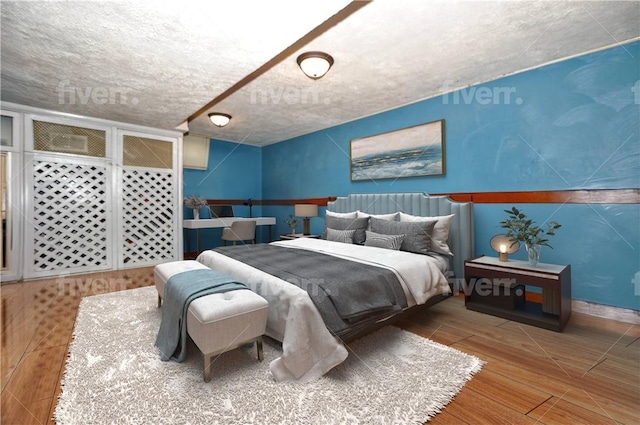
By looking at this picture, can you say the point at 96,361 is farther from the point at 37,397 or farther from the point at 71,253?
the point at 71,253

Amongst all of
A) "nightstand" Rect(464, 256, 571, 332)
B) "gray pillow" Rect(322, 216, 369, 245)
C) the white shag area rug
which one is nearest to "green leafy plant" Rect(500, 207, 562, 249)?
"nightstand" Rect(464, 256, 571, 332)

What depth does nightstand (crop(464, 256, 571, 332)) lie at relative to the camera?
235cm

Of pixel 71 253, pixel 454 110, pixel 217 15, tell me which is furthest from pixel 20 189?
pixel 454 110

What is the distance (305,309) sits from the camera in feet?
5.67

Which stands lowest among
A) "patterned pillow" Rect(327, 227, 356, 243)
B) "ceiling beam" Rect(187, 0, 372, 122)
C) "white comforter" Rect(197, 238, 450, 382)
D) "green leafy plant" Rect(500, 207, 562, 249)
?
"white comforter" Rect(197, 238, 450, 382)

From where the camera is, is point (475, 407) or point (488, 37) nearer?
point (475, 407)

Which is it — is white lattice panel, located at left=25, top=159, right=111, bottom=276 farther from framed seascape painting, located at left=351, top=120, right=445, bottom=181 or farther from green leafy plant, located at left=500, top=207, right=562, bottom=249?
green leafy plant, located at left=500, top=207, right=562, bottom=249

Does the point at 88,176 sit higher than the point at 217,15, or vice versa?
the point at 217,15

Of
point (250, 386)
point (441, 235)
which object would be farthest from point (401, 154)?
point (250, 386)

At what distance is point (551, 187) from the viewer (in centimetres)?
282

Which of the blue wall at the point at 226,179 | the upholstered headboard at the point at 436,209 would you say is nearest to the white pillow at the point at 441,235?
the upholstered headboard at the point at 436,209

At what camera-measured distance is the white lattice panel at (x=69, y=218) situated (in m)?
3.88

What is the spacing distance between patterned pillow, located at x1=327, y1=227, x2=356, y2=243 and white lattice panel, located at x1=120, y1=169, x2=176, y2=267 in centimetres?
294

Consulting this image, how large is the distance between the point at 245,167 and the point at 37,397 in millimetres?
5489
